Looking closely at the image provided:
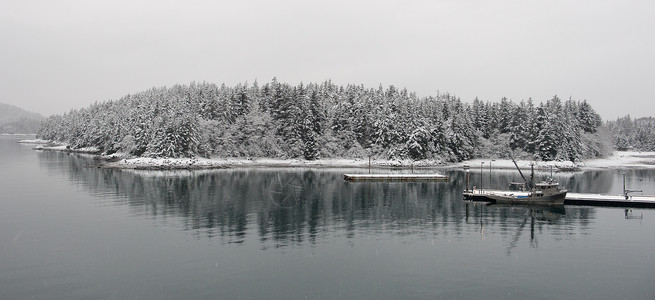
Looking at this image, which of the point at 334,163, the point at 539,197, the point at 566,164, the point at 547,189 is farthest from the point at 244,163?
the point at 566,164

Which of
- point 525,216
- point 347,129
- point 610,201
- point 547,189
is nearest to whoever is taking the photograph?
point 525,216

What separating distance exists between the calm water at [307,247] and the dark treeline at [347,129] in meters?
60.4

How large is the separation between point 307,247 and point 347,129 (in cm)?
10375

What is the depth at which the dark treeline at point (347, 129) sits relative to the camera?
12475 centimetres

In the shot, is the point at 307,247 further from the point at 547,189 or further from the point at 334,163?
the point at 334,163

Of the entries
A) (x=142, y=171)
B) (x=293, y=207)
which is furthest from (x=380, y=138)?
(x=293, y=207)

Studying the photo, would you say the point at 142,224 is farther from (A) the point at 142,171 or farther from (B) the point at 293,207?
(A) the point at 142,171

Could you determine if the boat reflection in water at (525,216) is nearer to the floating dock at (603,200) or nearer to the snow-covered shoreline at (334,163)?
the floating dock at (603,200)

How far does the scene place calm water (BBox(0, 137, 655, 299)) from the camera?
27469 millimetres

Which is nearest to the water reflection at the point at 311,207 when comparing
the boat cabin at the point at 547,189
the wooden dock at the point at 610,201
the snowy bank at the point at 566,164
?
the boat cabin at the point at 547,189

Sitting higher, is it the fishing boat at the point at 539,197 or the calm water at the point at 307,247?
the fishing boat at the point at 539,197

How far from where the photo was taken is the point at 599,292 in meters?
27.2

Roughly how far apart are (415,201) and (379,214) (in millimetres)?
13124

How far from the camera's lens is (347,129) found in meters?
139
